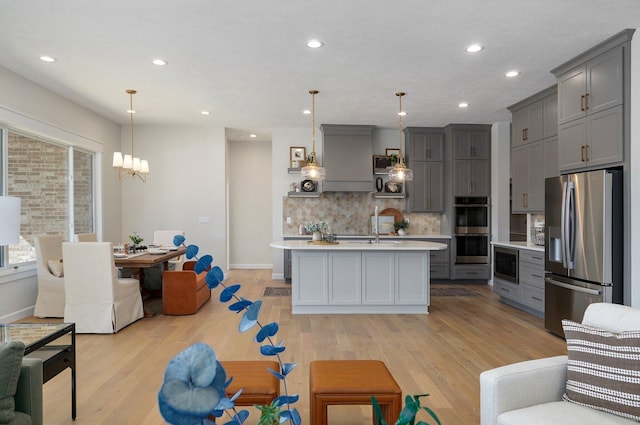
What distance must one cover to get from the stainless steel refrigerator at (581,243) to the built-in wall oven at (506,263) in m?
0.98

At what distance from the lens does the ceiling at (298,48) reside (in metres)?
3.23

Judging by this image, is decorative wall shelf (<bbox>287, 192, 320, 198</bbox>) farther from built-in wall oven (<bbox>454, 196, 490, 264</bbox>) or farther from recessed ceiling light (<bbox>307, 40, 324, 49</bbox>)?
recessed ceiling light (<bbox>307, 40, 324, 49</bbox>)

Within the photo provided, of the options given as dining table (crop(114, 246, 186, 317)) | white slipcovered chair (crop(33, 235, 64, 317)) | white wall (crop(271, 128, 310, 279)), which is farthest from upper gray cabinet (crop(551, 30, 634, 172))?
white slipcovered chair (crop(33, 235, 64, 317))

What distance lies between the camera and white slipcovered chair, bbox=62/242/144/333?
4.26 metres

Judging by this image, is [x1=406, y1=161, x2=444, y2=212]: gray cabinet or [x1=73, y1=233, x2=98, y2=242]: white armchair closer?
[x1=73, y1=233, x2=98, y2=242]: white armchair

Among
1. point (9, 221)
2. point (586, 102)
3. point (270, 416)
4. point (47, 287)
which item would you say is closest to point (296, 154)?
point (47, 287)

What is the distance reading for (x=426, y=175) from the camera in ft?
24.6

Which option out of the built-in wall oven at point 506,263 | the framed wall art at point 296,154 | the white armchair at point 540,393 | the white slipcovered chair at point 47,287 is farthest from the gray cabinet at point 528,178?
the white slipcovered chair at point 47,287

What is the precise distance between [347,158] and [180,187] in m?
3.03

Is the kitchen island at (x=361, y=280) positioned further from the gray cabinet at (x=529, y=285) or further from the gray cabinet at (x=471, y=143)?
the gray cabinet at (x=471, y=143)

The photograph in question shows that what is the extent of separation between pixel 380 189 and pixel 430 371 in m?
4.70

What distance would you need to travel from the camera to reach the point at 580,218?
387cm

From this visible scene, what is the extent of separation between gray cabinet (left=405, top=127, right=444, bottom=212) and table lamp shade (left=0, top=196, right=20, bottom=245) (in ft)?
20.0

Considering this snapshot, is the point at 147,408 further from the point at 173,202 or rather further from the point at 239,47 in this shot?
the point at 173,202
